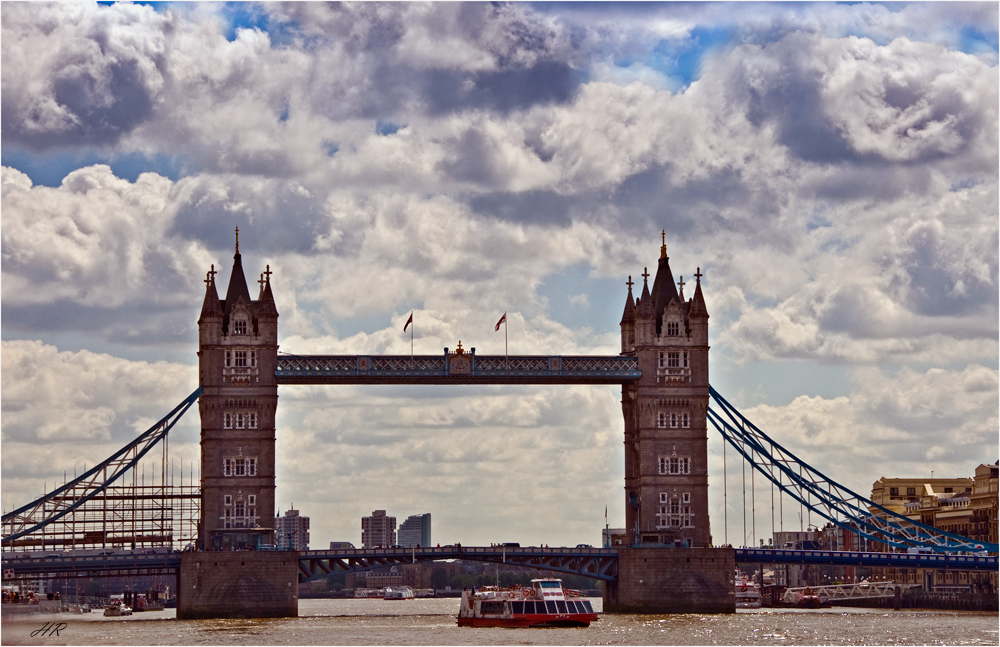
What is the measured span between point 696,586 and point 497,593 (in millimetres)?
20694

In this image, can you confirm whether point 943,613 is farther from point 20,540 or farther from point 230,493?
point 20,540

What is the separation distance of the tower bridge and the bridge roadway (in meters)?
0.25

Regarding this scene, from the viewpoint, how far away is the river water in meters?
136

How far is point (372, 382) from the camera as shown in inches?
6924

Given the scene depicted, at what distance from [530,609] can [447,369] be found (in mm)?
26759

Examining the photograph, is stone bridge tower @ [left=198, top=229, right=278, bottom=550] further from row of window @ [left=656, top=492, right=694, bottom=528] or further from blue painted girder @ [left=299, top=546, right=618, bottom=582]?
row of window @ [left=656, top=492, right=694, bottom=528]

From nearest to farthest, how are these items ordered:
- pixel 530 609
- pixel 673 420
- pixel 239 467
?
pixel 530 609 → pixel 239 467 → pixel 673 420

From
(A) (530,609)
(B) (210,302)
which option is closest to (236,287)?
(B) (210,302)

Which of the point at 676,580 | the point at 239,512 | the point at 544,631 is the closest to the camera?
the point at 544,631

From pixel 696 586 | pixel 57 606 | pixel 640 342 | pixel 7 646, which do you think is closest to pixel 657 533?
pixel 696 586

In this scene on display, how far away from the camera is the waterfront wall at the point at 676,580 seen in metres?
174

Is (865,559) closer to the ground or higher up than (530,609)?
higher up

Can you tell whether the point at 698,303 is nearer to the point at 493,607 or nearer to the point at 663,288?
the point at 663,288

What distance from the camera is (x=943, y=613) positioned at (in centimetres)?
18838
